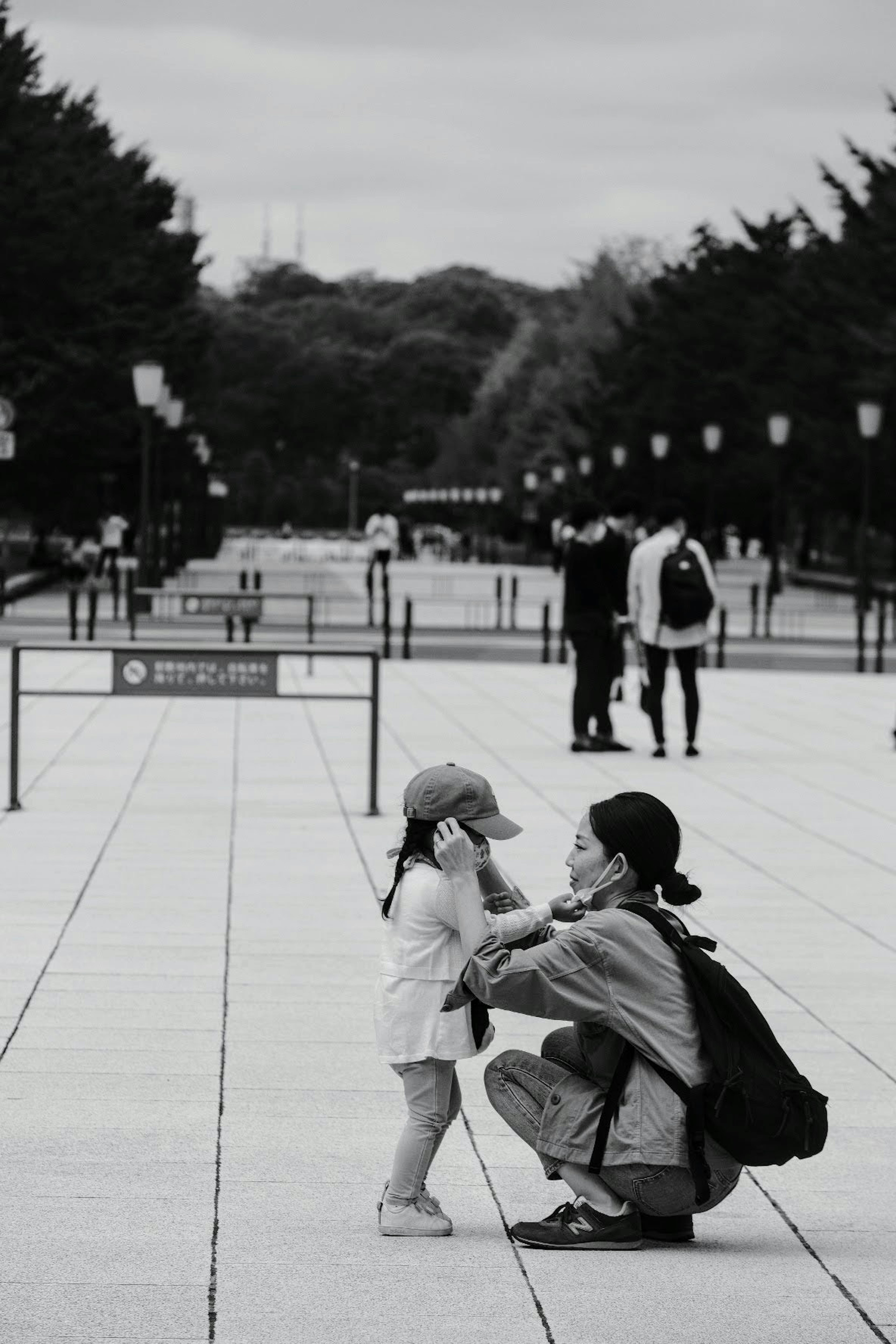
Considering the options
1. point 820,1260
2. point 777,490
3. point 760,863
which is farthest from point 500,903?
point 777,490

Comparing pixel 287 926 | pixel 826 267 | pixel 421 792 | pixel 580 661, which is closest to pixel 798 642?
pixel 580 661

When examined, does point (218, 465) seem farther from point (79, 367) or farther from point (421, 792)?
point (421, 792)

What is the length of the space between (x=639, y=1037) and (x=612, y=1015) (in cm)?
7

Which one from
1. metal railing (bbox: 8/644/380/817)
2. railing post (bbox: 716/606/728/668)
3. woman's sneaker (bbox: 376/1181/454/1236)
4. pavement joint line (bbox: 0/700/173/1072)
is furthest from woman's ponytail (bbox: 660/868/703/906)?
railing post (bbox: 716/606/728/668)

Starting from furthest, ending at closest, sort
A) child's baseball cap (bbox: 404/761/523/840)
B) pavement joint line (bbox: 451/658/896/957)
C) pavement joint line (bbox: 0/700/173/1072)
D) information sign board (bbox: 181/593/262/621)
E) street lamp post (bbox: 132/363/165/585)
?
street lamp post (bbox: 132/363/165/585) < information sign board (bbox: 181/593/262/621) < pavement joint line (bbox: 451/658/896/957) < pavement joint line (bbox: 0/700/173/1072) < child's baseball cap (bbox: 404/761/523/840)

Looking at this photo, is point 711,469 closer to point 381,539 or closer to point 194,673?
point 381,539

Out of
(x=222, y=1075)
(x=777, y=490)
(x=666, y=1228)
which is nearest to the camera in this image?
(x=666, y=1228)

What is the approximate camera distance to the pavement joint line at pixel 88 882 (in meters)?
6.92

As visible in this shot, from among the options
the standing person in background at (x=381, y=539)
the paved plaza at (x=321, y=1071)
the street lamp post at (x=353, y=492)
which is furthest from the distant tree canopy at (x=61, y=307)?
the street lamp post at (x=353, y=492)

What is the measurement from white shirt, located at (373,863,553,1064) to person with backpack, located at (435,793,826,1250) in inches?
5.3

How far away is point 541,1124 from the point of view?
479 centimetres

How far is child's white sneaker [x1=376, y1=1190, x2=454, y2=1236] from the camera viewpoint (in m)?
4.88

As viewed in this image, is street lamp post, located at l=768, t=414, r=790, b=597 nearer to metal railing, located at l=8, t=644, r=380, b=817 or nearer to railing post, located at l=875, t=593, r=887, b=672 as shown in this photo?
railing post, located at l=875, t=593, r=887, b=672

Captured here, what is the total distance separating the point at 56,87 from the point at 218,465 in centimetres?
3970
